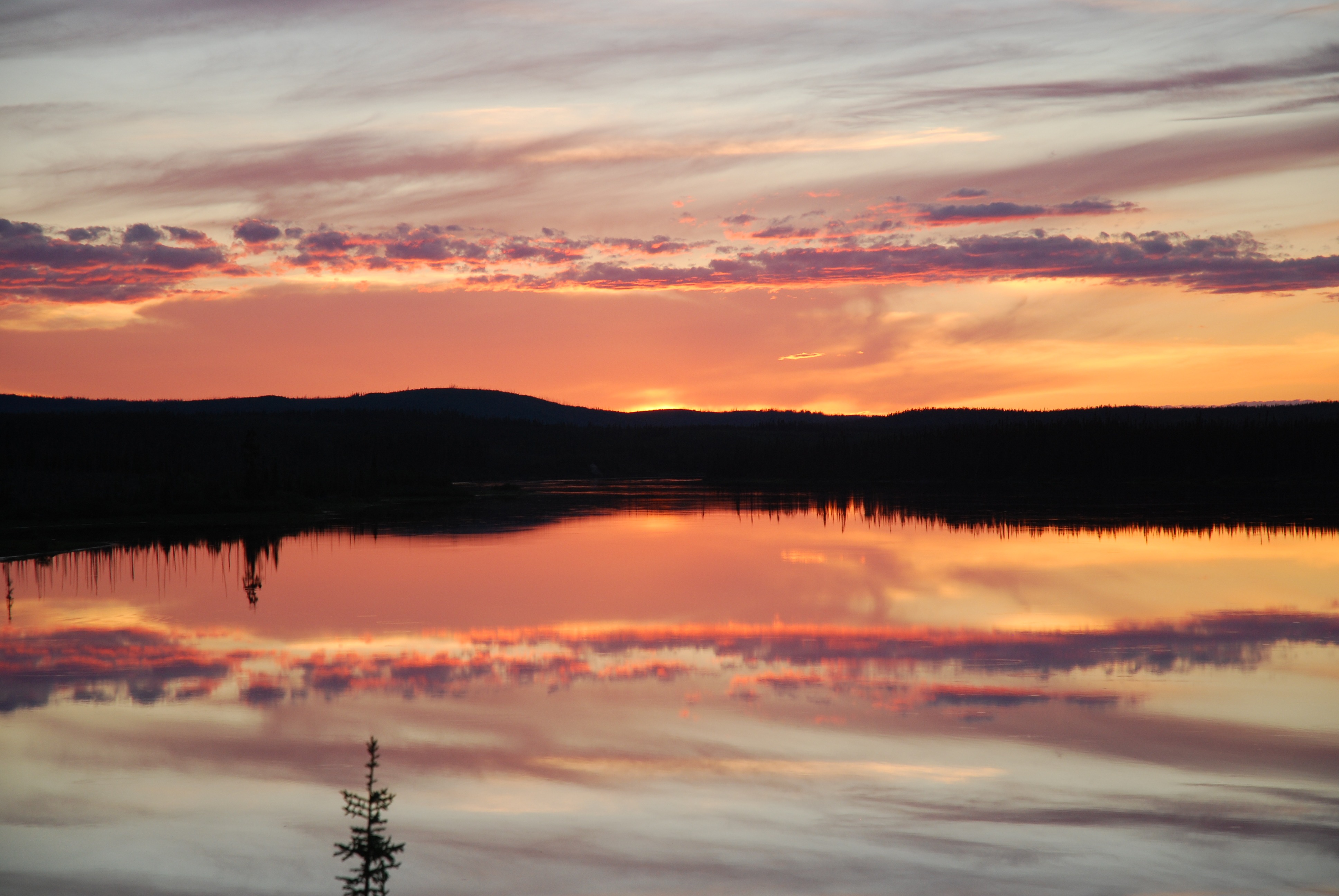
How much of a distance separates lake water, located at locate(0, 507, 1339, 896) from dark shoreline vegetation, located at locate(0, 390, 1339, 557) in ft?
58.9

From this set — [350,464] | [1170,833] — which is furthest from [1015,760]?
[350,464]

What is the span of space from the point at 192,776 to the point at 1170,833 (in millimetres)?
9047

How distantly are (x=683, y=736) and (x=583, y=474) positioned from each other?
4652 inches

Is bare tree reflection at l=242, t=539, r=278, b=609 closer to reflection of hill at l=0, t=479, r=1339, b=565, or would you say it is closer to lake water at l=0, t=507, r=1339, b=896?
reflection of hill at l=0, t=479, r=1339, b=565

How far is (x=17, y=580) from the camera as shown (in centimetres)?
2470

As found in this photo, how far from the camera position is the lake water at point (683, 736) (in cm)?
838

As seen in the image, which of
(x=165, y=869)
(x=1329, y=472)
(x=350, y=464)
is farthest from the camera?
(x=350, y=464)

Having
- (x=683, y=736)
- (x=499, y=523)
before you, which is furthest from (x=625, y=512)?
(x=683, y=736)

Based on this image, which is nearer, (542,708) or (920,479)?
(542,708)

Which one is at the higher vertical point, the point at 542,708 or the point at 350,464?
the point at 350,464

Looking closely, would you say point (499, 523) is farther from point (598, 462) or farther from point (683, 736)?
point (598, 462)

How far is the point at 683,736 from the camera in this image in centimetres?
1170

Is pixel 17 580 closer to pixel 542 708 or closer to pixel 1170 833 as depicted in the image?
pixel 542 708

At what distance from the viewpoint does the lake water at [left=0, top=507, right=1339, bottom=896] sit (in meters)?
8.38
